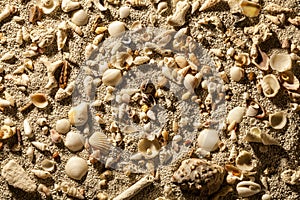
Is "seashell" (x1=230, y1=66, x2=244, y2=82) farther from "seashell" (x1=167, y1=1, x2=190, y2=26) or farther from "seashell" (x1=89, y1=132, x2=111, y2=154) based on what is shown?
"seashell" (x1=89, y1=132, x2=111, y2=154)

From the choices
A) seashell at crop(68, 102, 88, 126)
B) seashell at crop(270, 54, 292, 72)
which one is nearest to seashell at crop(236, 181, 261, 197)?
seashell at crop(270, 54, 292, 72)

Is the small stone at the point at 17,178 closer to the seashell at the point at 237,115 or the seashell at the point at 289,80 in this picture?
the seashell at the point at 237,115

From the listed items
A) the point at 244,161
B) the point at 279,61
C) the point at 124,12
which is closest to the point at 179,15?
the point at 124,12

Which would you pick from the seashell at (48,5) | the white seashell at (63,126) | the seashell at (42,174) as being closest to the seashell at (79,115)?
the white seashell at (63,126)

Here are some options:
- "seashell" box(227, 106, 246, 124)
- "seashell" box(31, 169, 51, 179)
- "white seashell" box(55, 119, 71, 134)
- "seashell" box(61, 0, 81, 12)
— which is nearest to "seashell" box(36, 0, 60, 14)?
"seashell" box(61, 0, 81, 12)

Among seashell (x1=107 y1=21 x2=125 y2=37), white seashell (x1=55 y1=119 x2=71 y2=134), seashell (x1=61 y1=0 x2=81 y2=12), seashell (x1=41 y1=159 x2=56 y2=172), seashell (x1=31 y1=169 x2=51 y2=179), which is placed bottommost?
seashell (x1=31 y1=169 x2=51 y2=179)

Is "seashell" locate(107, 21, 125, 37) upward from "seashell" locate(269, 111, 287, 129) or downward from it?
upward
